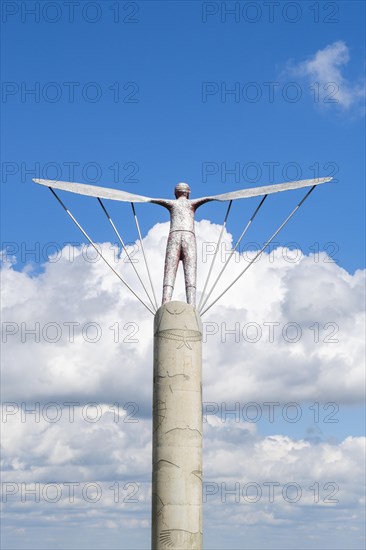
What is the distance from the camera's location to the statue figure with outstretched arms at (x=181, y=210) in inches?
1597

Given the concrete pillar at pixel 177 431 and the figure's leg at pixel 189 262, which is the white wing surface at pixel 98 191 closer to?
the figure's leg at pixel 189 262

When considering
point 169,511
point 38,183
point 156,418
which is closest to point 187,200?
point 38,183

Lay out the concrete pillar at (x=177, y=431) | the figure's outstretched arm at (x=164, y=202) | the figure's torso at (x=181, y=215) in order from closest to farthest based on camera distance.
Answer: the concrete pillar at (x=177, y=431), the figure's torso at (x=181, y=215), the figure's outstretched arm at (x=164, y=202)

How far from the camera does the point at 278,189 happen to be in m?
42.3

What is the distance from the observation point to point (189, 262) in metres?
40.7

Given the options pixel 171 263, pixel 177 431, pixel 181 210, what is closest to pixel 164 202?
pixel 181 210

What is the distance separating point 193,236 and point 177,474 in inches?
426

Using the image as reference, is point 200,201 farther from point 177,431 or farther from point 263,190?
point 177,431

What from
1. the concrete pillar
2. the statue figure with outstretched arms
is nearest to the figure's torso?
the statue figure with outstretched arms

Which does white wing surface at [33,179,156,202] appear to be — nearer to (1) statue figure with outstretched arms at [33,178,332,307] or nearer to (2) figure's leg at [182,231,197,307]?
(1) statue figure with outstretched arms at [33,178,332,307]

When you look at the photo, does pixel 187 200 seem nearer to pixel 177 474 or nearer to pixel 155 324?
pixel 155 324

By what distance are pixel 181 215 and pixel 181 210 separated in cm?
24

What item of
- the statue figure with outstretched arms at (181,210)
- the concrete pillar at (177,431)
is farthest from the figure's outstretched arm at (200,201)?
the concrete pillar at (177,431)

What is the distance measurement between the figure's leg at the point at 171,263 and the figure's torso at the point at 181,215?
41 centimetres
